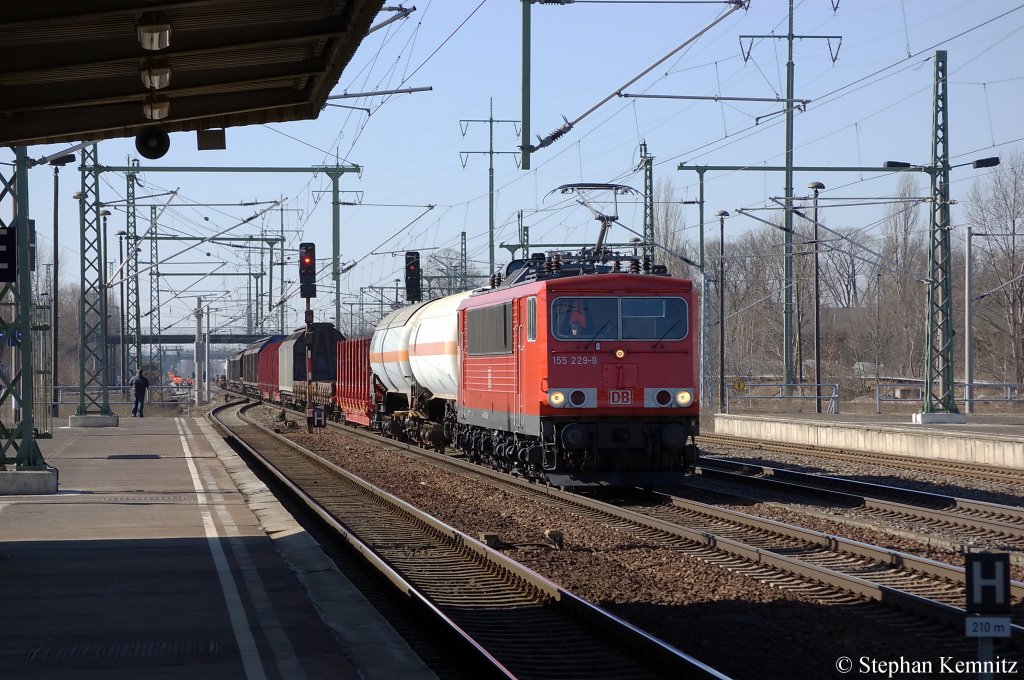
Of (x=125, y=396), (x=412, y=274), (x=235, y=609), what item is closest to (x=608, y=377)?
(x=235, y=609)

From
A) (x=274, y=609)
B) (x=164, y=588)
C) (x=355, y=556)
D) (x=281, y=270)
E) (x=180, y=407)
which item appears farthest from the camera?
(x=281, y=270)

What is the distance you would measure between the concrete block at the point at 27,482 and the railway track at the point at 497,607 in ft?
11.9

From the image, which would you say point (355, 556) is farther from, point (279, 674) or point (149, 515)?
point (279, 674)

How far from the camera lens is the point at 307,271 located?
33.3 metres

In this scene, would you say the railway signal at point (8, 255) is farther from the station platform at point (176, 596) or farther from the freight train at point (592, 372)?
the freight train at point (592, 372)

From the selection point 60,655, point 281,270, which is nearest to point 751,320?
point 281,270

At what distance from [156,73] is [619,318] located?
8.61 metres

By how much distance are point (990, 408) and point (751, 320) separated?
42.0 meters

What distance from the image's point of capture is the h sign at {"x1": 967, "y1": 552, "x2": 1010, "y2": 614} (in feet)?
17.7

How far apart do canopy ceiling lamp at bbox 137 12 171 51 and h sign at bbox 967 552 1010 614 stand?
7.04 metres

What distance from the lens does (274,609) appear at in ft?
29.8

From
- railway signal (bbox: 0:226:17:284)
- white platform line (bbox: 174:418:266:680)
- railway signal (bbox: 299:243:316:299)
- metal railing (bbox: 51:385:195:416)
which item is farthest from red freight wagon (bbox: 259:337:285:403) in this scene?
white platform line (bbox: 174:418:266:680)

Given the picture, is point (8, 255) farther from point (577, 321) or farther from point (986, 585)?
point (986, 585)

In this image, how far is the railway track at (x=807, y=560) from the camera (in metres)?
9.47
